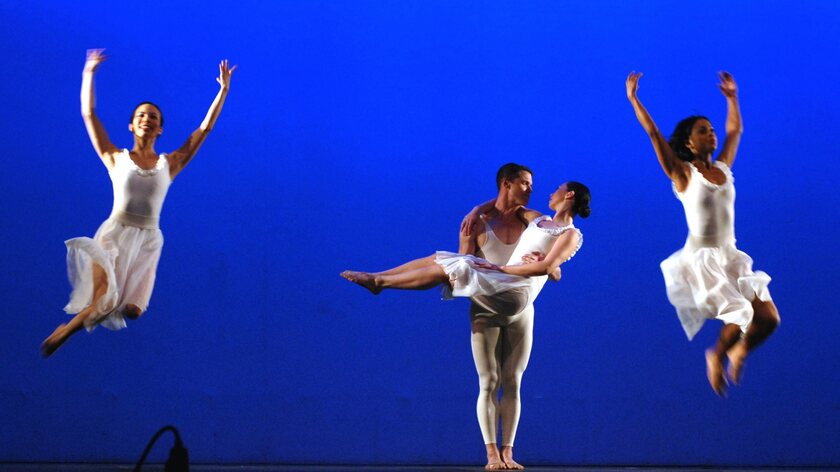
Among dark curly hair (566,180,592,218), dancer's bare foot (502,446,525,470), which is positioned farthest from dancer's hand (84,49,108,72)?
dancer's bare foot (502,446,525,470)

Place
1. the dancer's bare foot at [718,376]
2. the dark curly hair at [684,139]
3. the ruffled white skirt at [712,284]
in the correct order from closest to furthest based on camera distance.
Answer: the ruffled white skirt at [712,284]
the dancer's bare foot at [718,376]
the dark curly hair at [684,139]

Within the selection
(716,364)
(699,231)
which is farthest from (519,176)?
(716,364)

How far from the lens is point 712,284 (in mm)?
4805

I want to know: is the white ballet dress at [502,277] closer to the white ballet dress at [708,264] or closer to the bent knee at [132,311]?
the white ballet dress at [708,264]

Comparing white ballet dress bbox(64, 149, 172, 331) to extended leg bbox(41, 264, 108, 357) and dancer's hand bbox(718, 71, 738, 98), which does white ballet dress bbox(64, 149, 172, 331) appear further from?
dancer's hand bbox(718, 71, 738, 98)

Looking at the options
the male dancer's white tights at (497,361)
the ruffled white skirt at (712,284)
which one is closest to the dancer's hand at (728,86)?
the ruffled white skirt at (712,284)

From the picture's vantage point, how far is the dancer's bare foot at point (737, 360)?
4.81 metres

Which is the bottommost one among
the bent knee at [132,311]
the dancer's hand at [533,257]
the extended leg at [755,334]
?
the bent knee at [132,311]

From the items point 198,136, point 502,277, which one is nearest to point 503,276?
point 502,277

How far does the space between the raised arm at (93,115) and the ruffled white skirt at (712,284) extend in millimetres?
2710

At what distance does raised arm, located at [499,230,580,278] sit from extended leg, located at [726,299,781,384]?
87 cm

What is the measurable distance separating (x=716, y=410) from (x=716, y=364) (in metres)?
1.31

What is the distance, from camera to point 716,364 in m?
4.85

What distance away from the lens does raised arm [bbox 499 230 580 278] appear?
483cm
